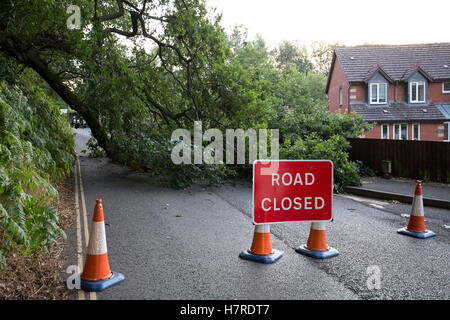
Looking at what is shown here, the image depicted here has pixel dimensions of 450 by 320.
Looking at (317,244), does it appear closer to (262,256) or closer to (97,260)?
(262,256)

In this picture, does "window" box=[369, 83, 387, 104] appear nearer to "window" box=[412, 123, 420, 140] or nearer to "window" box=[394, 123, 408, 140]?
"window" box=[394, 123, 408, 140]

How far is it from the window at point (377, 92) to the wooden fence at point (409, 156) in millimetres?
19509

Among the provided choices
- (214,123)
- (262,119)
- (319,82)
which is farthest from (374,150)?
(319,82)

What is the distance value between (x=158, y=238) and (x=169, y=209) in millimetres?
2612

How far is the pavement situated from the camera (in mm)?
10891

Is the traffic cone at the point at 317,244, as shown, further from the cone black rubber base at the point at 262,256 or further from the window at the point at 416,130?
the window at the point at 416,130

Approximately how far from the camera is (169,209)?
376 inches

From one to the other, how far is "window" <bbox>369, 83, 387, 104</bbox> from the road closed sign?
31818 millimetres

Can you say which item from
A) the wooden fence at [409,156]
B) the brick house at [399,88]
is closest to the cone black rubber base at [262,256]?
the wooden fence at [409,156]

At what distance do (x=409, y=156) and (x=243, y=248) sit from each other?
1143cm

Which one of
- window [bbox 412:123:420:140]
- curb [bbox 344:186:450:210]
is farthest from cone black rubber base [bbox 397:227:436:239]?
window [bbox 412:123:420:140]

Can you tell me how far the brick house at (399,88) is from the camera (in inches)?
→ 1342

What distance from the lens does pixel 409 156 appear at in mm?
15617
